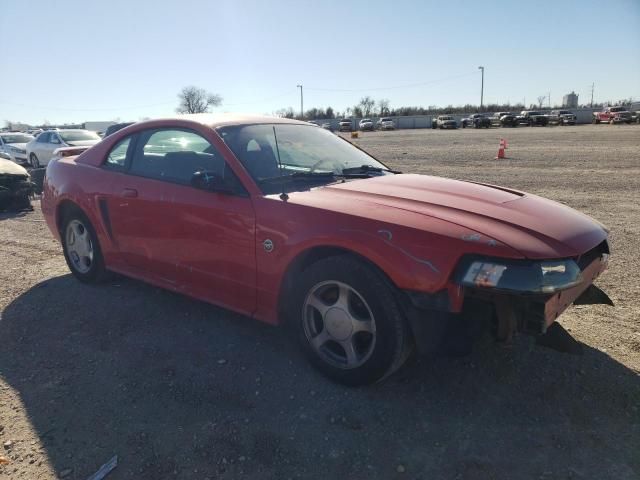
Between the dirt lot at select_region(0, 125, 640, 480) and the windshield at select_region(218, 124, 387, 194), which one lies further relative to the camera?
the windshield at select_region(218, 124, 387, 194)

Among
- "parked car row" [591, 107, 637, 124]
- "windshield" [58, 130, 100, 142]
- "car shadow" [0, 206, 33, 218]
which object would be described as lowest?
"car shadow" [0, 206, 33, 218]

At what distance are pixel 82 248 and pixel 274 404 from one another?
2805 millimetres

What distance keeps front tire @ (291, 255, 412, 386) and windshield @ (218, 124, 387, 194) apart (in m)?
0.75

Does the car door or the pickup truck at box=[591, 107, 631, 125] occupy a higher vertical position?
the pickup truck at box=[591, 107, 631, 125]

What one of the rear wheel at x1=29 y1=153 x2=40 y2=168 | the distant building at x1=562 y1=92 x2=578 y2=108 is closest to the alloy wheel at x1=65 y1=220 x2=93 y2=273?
the rear wheel at x1=29 y1=153 x2=40 y2=168

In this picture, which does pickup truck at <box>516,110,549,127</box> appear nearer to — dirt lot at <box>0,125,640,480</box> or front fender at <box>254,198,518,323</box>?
dirt lot at <box>0,125,640,480</box>

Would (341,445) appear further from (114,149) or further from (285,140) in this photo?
(114,149)

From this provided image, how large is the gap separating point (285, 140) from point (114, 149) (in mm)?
1633

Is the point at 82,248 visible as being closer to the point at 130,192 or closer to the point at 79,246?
the point at 79,246

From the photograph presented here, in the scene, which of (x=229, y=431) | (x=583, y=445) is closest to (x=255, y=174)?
(x=229, y=431)

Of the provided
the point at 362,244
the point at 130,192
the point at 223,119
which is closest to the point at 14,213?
the point at 130,192

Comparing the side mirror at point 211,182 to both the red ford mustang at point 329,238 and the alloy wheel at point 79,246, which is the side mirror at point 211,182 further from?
the alloy wheel at point 79,246

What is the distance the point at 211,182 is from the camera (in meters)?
3.19

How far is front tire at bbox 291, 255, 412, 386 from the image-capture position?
260 cm
